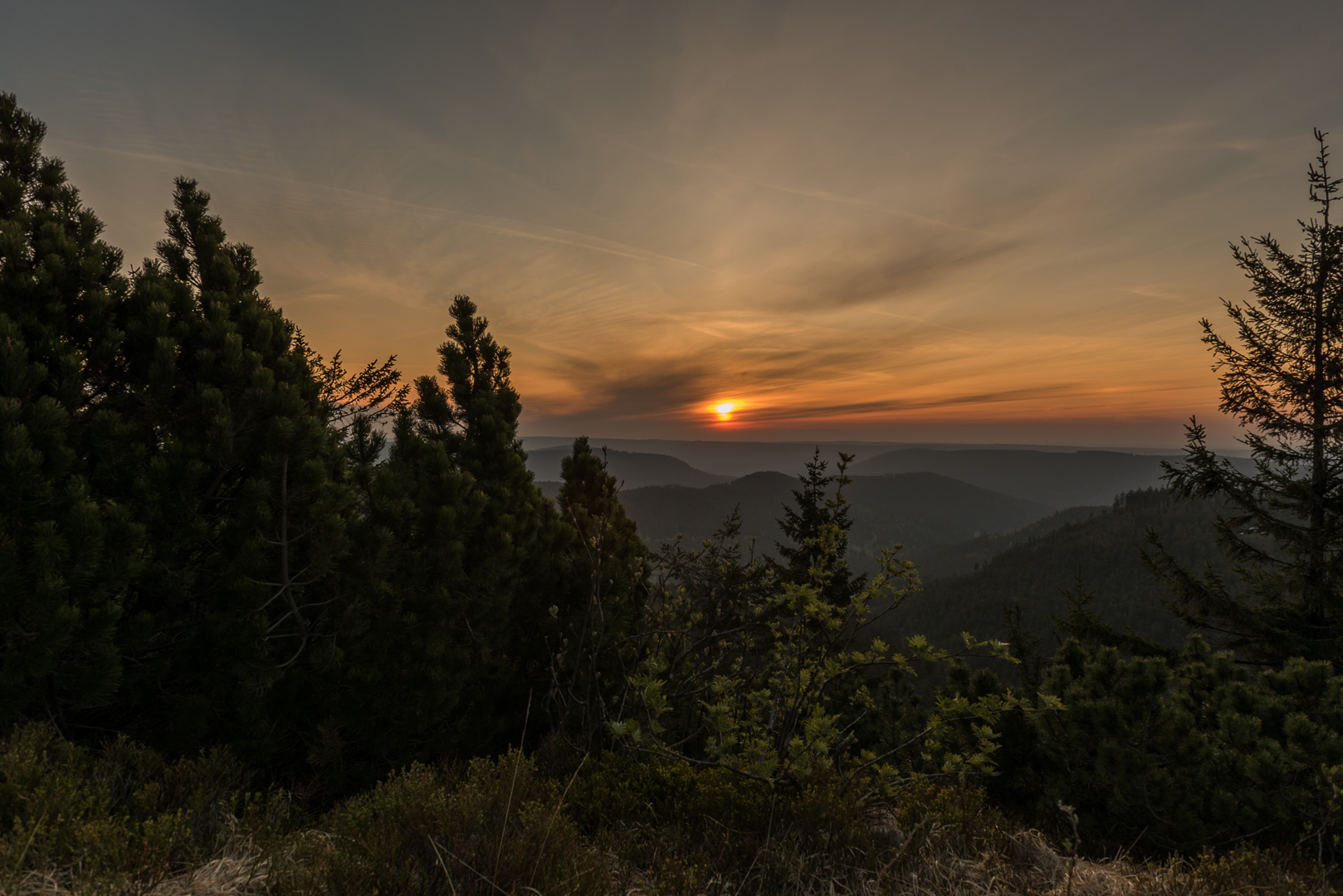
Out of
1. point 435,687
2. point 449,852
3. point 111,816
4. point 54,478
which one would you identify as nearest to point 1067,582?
point 435,687

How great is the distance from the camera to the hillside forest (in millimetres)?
3162

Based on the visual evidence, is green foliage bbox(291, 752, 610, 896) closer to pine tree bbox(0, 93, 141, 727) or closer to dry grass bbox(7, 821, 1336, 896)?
dry grass bbox(7, 821, 1336, 896)

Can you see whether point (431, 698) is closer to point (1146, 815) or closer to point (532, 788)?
point (532, 788)

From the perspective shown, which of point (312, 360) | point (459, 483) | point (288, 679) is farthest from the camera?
point (312, 360)

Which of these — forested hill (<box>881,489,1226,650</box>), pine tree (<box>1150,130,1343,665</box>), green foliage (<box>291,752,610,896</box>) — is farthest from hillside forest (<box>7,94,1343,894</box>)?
forested hill (<box>881,489,1226,650</box>)

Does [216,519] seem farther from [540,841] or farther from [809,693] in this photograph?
[809,693]

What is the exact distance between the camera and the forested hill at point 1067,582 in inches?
4257

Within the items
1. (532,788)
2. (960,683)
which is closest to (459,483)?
(532,788)

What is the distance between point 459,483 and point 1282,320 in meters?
18.8

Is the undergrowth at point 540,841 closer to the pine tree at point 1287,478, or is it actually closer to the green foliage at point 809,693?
the green foliage at point 809,693

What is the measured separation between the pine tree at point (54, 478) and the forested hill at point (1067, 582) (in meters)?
107

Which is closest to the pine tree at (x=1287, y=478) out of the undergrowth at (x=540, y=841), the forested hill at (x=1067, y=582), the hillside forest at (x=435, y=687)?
the hillside forest at (x=435, y=687)

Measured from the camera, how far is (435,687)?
6719mm

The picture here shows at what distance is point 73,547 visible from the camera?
4438 mm
